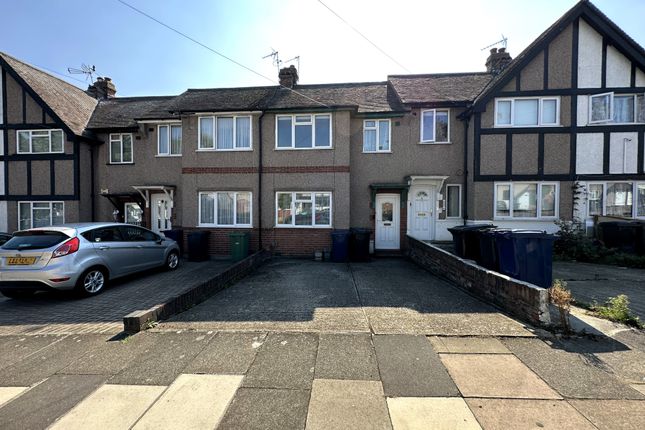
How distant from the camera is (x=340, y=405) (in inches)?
101

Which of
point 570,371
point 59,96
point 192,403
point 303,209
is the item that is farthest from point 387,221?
point 59,96

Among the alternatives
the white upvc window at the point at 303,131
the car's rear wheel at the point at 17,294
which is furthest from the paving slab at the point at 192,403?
the white upvc window at the point at 303,131

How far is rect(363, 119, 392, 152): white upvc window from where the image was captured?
10.5 m

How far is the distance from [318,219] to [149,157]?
739 centimetres

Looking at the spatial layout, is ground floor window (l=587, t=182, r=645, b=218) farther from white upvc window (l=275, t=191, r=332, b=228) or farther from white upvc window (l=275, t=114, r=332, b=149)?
white upvc window (l=275, t=114, r=332, b=149)

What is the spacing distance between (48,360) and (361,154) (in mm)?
9470

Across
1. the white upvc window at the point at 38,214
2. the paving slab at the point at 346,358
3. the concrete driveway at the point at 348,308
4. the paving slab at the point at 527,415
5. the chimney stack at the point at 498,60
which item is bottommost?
the paving slab at the point at 527,415

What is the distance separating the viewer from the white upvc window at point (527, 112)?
9.81m

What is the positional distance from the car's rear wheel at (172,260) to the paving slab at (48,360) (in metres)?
4.13

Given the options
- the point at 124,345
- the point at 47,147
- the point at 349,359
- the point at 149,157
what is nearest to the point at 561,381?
the point at 349,359

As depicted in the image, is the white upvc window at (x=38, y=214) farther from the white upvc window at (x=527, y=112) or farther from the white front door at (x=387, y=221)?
the white upvc window at (x=527, y=112)

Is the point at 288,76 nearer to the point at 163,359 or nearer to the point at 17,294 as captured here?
the point at 17,294

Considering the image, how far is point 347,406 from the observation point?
2.56 metres

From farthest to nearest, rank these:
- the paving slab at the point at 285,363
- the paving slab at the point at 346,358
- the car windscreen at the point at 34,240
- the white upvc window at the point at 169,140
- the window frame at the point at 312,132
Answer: the white upvc window at the point at 169,140
the window frame at the point at 312,132
the car windscreen at the point at 34,240
the paving slab at the point at 346,358
the paving slab at the point at 285,363
